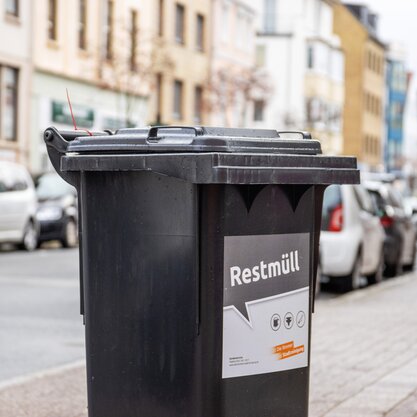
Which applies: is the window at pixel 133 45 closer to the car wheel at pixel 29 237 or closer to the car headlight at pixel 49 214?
the car headlight at pixel 49 214

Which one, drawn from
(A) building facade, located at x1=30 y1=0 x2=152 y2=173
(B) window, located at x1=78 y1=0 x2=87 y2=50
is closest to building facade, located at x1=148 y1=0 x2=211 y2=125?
(A) building facade, located at x1=30 y1=0 x2=152 y2=173

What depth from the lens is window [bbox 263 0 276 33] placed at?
234 feet

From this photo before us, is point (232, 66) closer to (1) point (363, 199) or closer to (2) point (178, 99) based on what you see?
(2) point (178, 99)

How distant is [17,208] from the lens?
24359 millimetres

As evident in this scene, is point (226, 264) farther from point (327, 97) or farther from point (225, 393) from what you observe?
point (327, 97)

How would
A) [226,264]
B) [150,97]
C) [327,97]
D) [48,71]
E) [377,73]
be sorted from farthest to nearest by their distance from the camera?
1. [377,73]
2. [327,97]
3. [150,97]
4. [48,71]
5. [226,264]

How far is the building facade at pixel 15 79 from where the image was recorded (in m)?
35.8

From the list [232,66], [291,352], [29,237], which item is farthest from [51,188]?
[232,66]

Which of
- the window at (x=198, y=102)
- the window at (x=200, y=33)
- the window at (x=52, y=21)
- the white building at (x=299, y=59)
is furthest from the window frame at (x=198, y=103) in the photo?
the white building at (x=299, y=59)

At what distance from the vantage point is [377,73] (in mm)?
93938

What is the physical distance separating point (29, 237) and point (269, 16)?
48.6 metres

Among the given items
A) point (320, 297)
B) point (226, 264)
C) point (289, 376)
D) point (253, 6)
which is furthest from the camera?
point (253, 6)

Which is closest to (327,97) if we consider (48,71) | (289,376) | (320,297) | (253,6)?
(253,6)

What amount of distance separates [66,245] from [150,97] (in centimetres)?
1983
